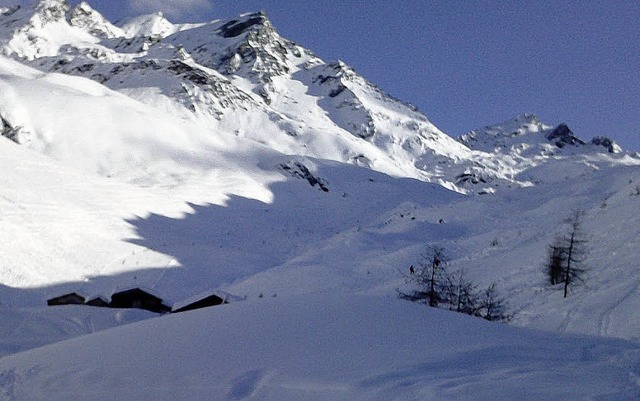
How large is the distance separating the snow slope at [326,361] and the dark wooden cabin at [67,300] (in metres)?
20.7

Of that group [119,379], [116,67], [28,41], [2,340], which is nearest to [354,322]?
[119,379]

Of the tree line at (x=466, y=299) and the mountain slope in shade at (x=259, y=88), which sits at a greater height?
the mountain slope in shade at (x=259, y=88)

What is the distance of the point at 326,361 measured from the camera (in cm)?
676

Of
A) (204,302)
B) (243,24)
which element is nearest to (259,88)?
(243,24)

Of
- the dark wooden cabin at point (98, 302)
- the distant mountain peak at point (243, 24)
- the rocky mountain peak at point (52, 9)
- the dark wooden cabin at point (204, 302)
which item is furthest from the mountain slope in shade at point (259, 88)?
the dark wooden cabin at point (204, 302)

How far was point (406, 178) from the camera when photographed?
100 meters

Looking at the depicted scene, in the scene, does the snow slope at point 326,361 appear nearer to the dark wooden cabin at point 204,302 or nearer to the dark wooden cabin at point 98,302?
the dark wooden cabin at point 204,302

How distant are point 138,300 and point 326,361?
23.5 m

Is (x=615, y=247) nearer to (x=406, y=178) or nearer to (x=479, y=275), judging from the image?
(x=479, y=275)

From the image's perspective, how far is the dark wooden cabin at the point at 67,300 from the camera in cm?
2761

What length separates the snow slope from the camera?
593cm

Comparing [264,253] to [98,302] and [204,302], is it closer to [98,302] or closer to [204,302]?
[98,302]

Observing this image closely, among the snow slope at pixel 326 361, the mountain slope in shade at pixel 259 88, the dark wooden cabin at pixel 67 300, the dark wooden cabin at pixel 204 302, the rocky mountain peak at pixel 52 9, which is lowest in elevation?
the dark wooden cabin at pixel 67 300

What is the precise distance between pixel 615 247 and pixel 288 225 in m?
37.7
